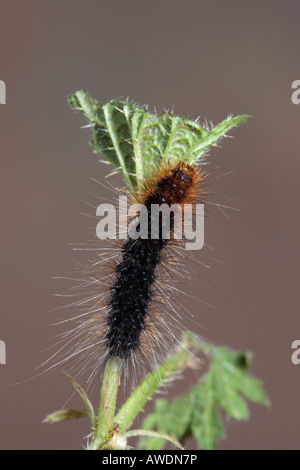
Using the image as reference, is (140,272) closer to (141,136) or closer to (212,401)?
(141,136)

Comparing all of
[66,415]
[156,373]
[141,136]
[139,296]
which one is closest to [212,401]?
[156,373]

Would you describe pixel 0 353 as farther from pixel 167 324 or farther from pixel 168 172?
pixel 168 172

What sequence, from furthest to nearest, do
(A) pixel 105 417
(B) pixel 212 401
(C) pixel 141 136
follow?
(B) pixel 212 401, (C) pixel 141 136, (A) pixel 105 417

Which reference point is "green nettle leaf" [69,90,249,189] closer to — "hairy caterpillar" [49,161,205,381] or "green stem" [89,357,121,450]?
"hairy caterpillar" [49,161,205,381]

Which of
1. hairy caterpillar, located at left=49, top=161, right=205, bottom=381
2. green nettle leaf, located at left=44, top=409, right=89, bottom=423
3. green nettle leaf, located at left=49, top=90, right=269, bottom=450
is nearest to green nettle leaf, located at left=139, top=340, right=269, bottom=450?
green nettle leaf, located at left=49, top=90, right=269, bottom=450

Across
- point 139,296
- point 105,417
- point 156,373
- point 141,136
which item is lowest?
point 105,417

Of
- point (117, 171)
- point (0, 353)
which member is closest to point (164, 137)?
point (117, 171)

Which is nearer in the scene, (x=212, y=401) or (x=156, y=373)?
(x=156, y=373)
